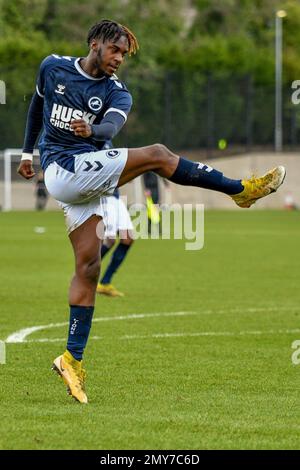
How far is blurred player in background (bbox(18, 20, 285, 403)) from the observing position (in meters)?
8.63

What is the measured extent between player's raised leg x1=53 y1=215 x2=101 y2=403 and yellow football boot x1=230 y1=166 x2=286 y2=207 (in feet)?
3.40

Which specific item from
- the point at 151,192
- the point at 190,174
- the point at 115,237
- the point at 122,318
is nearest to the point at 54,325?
the point at 122,318

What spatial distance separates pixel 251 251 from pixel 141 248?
2.98 metres

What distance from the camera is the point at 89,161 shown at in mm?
8664

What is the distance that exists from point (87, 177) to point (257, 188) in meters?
1.19

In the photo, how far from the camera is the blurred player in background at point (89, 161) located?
8633 millimetres

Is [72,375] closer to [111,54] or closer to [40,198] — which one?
[111,54]

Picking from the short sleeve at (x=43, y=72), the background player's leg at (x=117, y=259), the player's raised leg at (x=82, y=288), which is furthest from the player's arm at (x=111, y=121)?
the background player's leg at (x=117, y=259)

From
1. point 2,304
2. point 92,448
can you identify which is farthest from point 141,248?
point 92,448

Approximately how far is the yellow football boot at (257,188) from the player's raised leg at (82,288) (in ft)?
3.40

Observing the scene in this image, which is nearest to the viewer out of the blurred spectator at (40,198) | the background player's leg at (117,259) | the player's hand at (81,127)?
the player's hand at (81,127)

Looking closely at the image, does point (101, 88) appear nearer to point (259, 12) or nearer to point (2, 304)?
point (2, 304)

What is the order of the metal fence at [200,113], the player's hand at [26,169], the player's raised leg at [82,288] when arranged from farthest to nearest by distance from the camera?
the metal fence at [200,113] → the player's hand at [26,169] → the player's raised leg at [82,288]

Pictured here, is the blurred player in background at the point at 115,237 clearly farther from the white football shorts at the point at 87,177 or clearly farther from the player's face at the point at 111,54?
the player's face at the point at 111,54
